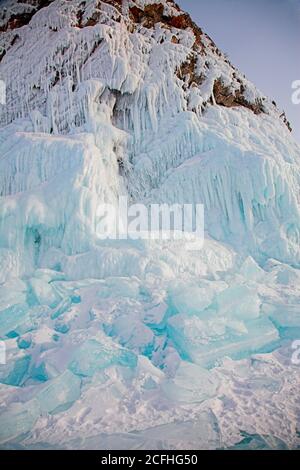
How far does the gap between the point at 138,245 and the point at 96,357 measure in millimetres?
3962

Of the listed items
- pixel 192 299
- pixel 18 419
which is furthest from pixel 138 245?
pixel 18 419

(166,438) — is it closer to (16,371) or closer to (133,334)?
(133,334)

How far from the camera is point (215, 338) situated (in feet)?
18.5

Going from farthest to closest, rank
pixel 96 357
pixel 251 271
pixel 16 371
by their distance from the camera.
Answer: pixel 251 271 < pixel 16 371 < pixel 96 357

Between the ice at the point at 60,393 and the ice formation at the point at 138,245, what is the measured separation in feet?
0.05

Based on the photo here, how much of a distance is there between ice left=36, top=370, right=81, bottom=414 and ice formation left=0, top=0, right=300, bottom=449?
2 centimetres

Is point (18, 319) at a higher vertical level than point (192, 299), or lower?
lower

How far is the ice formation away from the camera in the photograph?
4.48m

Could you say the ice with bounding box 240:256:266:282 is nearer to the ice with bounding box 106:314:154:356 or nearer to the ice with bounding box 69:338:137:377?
the ice with bounding box 106:314:154:356

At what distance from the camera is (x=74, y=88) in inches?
492

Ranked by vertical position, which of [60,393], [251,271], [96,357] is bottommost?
[60,393]

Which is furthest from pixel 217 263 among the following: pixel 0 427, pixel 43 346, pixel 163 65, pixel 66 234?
pixel 163 65

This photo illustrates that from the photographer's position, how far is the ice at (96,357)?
5.21 meters

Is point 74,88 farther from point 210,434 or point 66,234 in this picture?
point 210,434
